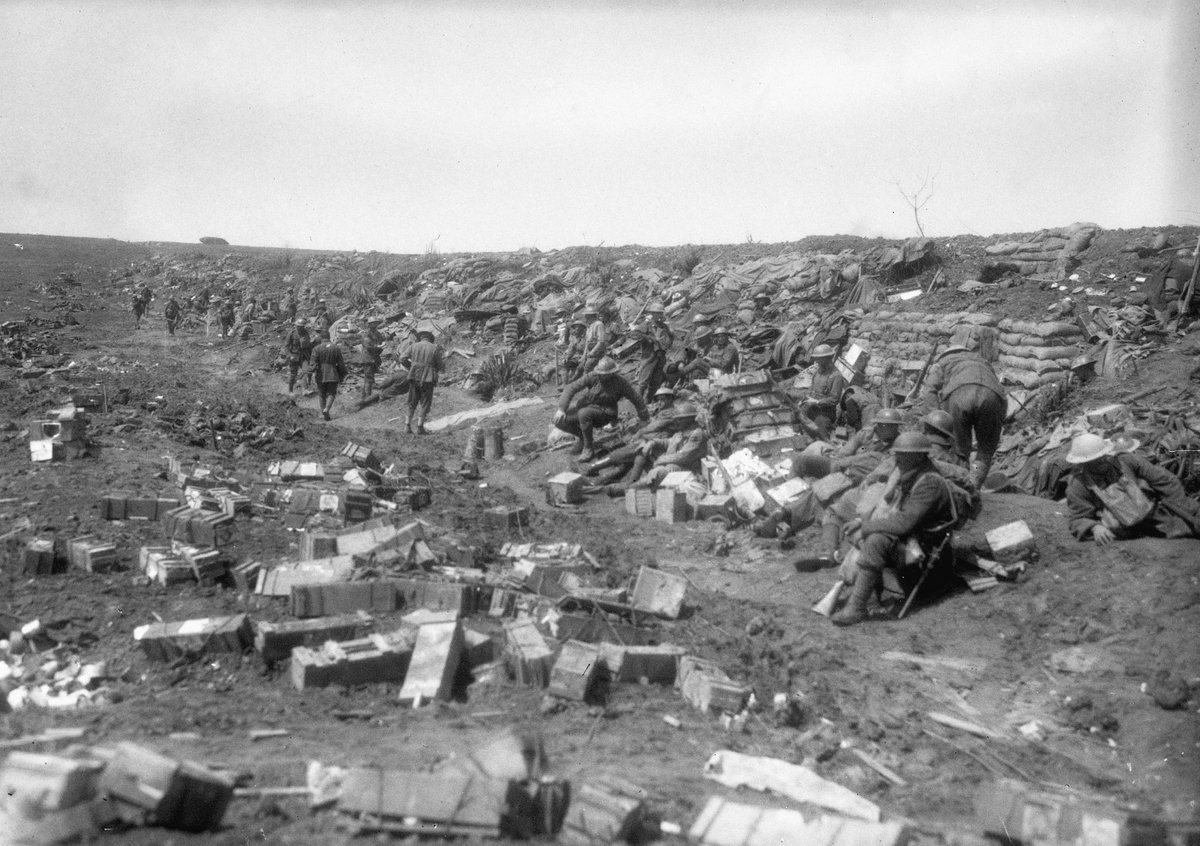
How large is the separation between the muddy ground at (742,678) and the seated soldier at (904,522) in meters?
0.30

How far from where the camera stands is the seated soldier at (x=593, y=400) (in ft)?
36.4

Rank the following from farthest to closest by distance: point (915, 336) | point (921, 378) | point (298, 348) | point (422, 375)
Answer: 1. point (298, 348)
2. point (422, 375)
3. point (915, 336)
4. point (921, 378)

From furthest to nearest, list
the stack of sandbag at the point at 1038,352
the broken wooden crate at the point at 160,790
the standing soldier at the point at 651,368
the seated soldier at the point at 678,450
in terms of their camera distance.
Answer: the standing soldier at the point at 651,368, the stack of sandbag at the point at 1038,352, the seated soldier at the point at 678,450, the broken wooden crate at the point at 160,790

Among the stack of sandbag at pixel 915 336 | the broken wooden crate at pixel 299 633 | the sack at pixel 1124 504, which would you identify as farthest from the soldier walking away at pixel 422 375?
the sack at pixel 1124 504

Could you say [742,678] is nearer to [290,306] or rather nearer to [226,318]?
[226,318]

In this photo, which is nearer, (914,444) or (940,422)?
(914,444)

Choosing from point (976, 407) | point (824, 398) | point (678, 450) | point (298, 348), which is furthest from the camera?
point (298, 348)

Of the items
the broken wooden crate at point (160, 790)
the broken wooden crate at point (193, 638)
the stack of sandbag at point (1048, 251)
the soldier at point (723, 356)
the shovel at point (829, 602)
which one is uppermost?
the stack of sandbag at point (1048, 251)

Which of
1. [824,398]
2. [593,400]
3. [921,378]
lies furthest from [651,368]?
[921,378]

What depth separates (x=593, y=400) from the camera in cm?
1118

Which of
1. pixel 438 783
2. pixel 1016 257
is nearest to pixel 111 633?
pixel 438 783

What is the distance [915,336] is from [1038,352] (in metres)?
1.97

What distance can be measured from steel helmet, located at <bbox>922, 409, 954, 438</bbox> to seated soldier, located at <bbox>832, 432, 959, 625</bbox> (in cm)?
156

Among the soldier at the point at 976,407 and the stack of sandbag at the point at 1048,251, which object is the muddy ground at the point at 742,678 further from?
the stack of sandbag at the point at 1048,251
